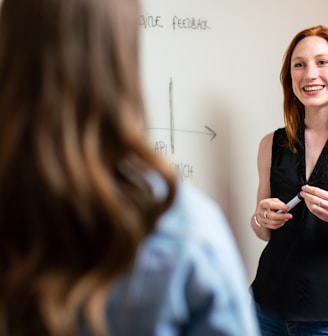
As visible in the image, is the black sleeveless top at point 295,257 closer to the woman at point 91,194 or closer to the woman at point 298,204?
the woman at point 298,204

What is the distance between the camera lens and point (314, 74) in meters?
1.45

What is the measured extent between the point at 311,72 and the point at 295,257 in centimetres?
52

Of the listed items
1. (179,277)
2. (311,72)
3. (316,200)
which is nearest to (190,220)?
(179,277)

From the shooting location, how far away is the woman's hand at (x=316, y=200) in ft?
4.31

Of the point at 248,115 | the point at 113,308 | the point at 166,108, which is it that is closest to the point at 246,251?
the point at 248,115

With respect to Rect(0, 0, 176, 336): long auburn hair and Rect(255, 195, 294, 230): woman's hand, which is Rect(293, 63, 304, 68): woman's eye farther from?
Rect(0, 0, 176, 336): long auburn hair

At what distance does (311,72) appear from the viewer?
4.76 feet

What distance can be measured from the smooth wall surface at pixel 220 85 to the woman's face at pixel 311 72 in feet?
0.63

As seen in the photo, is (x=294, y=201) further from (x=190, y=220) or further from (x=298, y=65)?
A: (x=190, y=220)

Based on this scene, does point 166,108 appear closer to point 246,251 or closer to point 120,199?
point 246,251

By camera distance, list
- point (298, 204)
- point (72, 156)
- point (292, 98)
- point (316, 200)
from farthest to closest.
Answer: point (292, 98) < point (298, 204) < point (316, 200) < point (72, 156)

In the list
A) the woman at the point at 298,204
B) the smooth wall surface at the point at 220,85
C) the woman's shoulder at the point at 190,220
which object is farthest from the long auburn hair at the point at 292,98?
the woman's shoulder at the point at 190,220

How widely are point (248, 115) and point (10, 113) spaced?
1246 mm

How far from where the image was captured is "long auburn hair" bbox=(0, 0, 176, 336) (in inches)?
19.6
